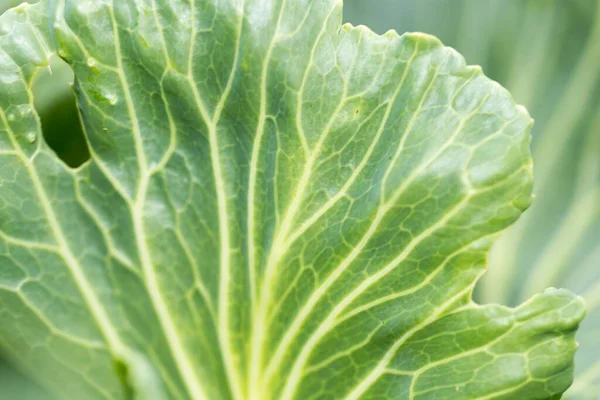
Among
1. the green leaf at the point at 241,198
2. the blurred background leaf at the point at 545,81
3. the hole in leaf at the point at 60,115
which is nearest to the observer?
the green leaf at the point at 241,198

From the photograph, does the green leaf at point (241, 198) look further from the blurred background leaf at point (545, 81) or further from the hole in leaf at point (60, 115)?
the blurred background leaf at point (545, 81)

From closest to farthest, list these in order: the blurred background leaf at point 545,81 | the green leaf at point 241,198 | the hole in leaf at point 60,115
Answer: the green leaf at point 241,198
the hole in leaf at point 60,115
the blurred background leaf at point 545,81

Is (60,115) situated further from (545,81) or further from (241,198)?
(545,81)

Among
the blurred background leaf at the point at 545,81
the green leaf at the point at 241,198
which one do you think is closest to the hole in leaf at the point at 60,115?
the green leaf at the point at 241,198

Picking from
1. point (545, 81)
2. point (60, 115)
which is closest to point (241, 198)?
point (60, 115)

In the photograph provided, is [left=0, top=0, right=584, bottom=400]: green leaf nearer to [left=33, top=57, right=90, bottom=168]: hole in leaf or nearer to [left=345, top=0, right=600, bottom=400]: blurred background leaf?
[left=33, top=57, right=90, bottom=168]: hole in leaf

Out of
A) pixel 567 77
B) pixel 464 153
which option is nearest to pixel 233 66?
pixel 464 153
